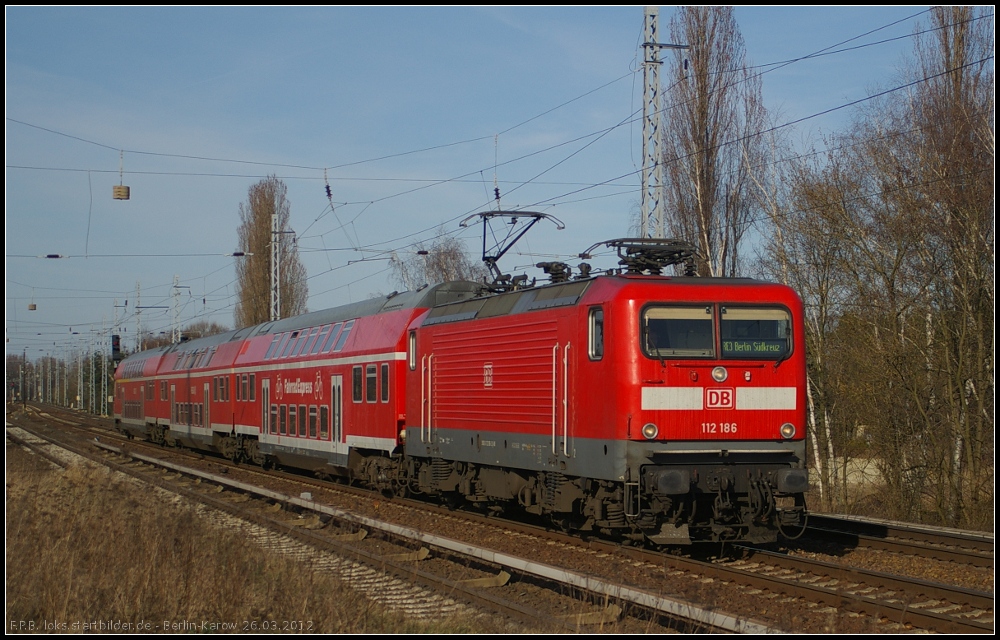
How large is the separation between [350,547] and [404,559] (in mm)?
896

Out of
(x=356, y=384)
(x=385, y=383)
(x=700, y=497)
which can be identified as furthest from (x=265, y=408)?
(x=700, y=497)

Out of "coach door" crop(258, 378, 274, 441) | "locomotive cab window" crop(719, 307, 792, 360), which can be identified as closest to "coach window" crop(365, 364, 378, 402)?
"coach door" crop(258, 378, 274, 441)

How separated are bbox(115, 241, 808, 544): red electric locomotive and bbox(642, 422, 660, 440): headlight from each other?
15 mm

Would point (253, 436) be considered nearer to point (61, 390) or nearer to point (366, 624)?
point (366, 624)

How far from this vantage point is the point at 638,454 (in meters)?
11.4

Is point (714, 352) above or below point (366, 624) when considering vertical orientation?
above

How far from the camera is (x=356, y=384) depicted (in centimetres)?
2033

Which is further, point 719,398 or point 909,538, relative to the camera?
point 909,538

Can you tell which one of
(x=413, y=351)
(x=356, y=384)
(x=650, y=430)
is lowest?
(x=650, y=430)

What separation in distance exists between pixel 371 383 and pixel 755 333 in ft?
30.6

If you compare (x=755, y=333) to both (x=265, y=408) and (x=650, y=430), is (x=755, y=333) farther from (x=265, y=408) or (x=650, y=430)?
(x=265, y=408)

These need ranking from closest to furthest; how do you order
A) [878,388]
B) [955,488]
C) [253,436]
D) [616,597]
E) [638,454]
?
[616,597]
[638,454]
[955,488]
[878,388]
[253,436]

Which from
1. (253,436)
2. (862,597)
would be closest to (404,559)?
(862,597)

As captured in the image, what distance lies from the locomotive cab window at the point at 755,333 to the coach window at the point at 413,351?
278 inches
